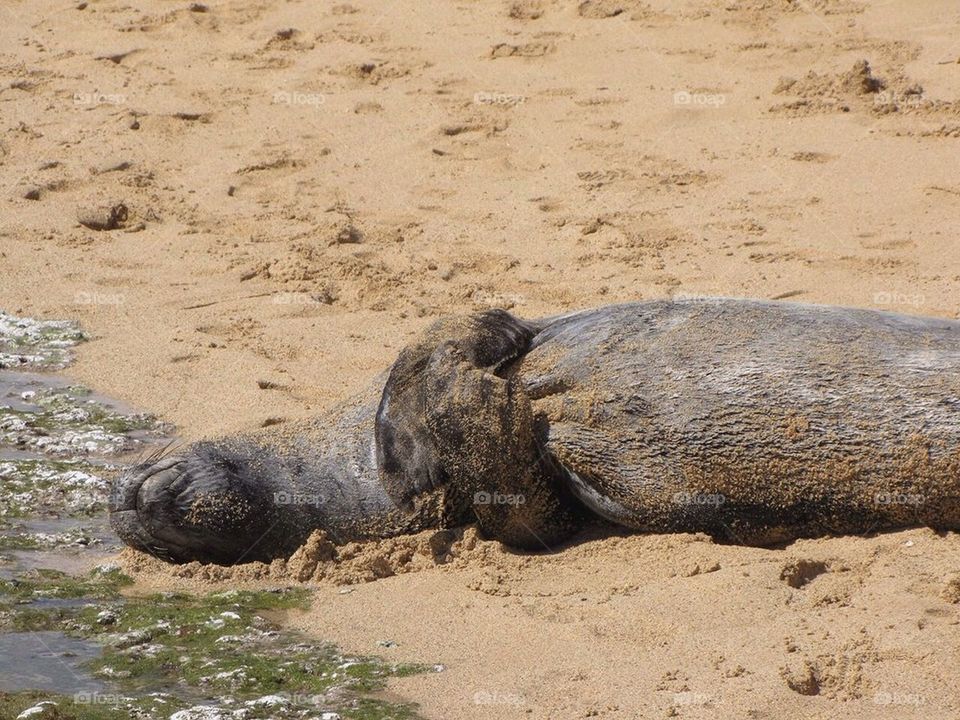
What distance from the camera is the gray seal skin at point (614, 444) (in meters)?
4.17

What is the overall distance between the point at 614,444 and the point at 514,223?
3637 millimetres

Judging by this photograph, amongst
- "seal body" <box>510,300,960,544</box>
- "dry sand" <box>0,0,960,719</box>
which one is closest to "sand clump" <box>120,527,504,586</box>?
"dry sand" <box>0,0,960,719</box>

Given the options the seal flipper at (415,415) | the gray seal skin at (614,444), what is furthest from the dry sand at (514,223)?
the seal flipper at (415,415)

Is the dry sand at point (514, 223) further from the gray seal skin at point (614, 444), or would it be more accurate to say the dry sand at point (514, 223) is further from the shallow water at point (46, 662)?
the shallow water at point (46, 662)

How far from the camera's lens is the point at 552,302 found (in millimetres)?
6922

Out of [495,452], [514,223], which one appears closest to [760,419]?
[495,452]

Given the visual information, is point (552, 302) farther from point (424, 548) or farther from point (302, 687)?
point (302, 687)

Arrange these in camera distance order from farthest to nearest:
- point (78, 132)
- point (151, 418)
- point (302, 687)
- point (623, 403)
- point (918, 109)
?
point (78, 132) < point (918, 109) < point (151, 418) < point (623, 403) < point (302, 687)

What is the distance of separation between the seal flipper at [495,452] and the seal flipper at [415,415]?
1.7 inches

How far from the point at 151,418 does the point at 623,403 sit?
2.49 m

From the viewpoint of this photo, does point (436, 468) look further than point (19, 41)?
No

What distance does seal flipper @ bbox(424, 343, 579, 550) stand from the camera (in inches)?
171

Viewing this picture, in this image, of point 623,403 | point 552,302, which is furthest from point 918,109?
point 623,403

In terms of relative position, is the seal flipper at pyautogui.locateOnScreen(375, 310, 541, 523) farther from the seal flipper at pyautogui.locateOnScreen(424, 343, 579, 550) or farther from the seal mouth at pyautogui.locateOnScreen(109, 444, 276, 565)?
the seal mouth at pyautogui.locateOnScreen(109, 444, 276, 565)
